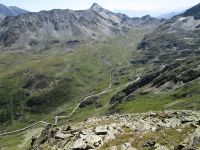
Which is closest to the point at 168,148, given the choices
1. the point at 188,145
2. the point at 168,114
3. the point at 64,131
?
the point at 188,145

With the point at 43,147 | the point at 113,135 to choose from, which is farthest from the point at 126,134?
the point at 43,147

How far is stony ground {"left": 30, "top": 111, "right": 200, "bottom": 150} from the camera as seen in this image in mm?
47059

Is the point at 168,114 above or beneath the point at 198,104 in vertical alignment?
above

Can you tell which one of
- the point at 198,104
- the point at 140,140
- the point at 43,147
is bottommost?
the point at 198,104

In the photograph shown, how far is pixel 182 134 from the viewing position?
49531 millimetres

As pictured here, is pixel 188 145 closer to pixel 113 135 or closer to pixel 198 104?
pixel 113 135

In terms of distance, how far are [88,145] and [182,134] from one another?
1264cm

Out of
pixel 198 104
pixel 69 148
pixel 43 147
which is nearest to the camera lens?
pixel 69 148

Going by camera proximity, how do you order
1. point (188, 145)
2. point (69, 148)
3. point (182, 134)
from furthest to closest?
point (69, 148), point (182, 134), point (188, 145)

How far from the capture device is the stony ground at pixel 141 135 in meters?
47.1

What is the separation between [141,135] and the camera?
5428 centimetres

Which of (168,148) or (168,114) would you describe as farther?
(168,114)

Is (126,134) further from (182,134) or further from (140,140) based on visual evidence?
(182,134)

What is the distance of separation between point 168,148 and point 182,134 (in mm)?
5452
